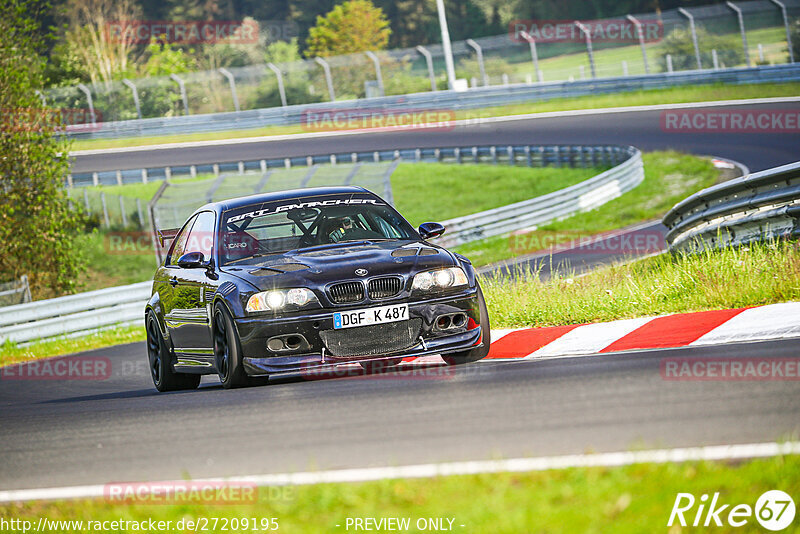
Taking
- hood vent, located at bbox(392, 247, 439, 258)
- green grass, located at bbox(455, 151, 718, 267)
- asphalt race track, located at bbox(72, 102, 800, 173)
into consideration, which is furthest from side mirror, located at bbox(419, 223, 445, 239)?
asphalt race track, located at bbox(72, 102, 800, 173)

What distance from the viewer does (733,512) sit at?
3512 millimetres

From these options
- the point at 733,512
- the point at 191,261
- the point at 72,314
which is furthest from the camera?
the point at 72,314

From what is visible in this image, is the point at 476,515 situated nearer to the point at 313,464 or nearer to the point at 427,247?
the point at 313,464

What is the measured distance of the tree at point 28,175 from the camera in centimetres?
2283

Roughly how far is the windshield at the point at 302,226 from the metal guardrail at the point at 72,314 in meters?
8.35

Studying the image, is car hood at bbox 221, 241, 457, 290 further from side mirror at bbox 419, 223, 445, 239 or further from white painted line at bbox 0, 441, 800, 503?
white painted line at bbox 0, 441, 800, 503

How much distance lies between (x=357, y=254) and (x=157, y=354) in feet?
8.68

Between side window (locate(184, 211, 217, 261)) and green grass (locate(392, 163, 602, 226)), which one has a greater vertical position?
side window (locate(184, 211, 217, 261))

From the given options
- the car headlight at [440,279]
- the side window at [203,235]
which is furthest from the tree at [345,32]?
the car headlight at [440,279]

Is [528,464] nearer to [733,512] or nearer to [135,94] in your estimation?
[733,512]

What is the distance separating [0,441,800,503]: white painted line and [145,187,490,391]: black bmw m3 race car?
2.75 metres

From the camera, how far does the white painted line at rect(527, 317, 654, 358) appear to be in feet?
26.3

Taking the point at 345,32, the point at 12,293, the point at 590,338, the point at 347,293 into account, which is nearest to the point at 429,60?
the point at 345,32

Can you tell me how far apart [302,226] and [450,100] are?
106 feet
